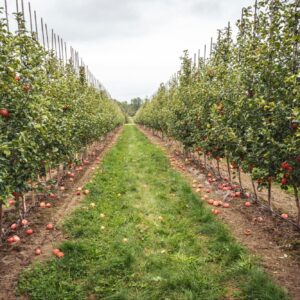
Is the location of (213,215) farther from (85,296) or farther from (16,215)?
(16,215)

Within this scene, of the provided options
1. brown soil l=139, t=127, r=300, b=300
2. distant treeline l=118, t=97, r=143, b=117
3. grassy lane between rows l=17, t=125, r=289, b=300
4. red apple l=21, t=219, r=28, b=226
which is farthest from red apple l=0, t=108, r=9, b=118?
distant treeline l=118, t=97, r=143, b=117

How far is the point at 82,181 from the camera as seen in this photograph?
11125 millimetres

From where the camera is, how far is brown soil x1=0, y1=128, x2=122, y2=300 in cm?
476

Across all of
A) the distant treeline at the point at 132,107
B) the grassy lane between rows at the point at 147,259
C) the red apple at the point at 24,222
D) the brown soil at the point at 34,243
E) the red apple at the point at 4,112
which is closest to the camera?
the red apple at the point at 4,112

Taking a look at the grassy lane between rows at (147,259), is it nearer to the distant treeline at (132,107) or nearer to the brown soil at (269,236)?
the brown soil at (269,236)

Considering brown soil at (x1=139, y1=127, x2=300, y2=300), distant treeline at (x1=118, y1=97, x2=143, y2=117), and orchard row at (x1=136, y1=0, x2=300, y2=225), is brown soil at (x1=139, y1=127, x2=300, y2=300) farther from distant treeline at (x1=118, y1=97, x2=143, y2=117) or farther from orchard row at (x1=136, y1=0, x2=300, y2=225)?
distant treeline at (x1=118, y1=97, x2=143, y2=117)

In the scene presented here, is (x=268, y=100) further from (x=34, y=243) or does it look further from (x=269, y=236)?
(x=34, y=243)

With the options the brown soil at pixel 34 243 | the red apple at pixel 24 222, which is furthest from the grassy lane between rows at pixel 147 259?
the red apple at pixel 24 222

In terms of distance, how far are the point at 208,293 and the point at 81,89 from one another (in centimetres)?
1148

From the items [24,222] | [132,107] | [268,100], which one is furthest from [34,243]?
[132,107]

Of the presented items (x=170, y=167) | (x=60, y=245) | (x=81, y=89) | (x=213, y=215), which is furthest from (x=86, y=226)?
(x=81, y=89)

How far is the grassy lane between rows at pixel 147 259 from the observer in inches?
174

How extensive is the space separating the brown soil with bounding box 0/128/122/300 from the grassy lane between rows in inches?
7.8

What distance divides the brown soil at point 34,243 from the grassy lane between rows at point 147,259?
0.20 meters
